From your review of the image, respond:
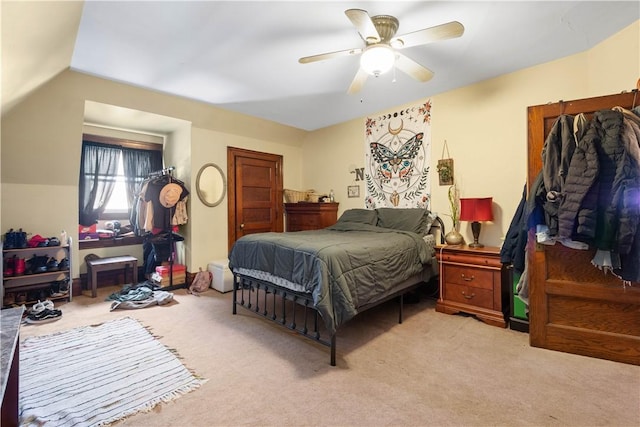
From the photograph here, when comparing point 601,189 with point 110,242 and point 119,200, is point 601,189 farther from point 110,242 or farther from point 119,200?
point 119,200

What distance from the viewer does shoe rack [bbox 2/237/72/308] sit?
10.4 feet

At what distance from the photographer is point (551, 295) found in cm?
223

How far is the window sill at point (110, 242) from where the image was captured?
13.2ft

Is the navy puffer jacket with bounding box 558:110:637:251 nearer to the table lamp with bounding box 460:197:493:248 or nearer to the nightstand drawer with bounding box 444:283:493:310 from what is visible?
the table lamp with bounding box 460:197:493:248

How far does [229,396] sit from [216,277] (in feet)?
8.18

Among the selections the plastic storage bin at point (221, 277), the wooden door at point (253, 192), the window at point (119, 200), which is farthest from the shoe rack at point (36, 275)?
the wooden door at point (253, 192)

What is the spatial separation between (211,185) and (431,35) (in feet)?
11.5

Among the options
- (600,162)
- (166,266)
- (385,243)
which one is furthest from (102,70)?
(600,162)

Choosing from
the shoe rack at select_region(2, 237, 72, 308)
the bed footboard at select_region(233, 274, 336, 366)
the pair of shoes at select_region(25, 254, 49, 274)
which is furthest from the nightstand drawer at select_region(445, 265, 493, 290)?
the pair of shoes at select_region(25, 254, 49, 274)

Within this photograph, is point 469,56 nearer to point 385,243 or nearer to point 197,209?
point 385,243

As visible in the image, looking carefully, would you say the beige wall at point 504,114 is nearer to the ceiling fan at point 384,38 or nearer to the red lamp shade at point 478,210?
the red lamp shade at point 478,210

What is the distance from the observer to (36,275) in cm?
322

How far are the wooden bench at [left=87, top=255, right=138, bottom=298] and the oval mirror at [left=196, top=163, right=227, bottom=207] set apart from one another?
133cm

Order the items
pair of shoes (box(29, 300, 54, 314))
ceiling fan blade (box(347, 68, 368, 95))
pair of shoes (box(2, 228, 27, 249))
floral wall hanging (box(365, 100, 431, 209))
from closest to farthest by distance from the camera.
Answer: ceiling fan blade (box(347, 68, 368, 95)) → pair of shoes (box(29, 300, 54, 314)) → pair of shoes (box(2, 228, 27, 249)) → floral wall hanging (box(365, 100, 431, 209))
